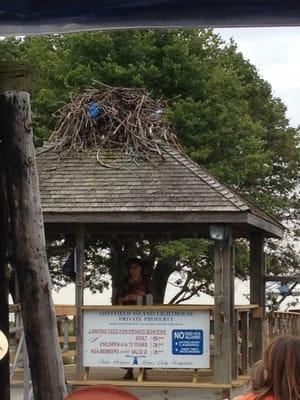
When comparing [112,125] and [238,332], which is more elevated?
[112,125]

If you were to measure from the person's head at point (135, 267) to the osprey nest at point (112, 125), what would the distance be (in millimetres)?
2016

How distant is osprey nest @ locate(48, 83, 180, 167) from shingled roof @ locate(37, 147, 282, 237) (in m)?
0.15

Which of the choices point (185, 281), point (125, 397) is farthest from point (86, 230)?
point (185, 281)

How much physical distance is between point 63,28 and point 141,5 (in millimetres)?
324

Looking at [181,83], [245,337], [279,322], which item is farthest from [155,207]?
[181,83]

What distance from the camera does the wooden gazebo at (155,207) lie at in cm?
1434

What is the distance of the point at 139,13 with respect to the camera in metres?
4.15

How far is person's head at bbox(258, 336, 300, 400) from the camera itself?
3.44 meters

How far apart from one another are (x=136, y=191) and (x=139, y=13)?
1086 centimetres

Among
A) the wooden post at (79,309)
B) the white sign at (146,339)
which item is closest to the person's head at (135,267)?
the white sign at (146,339)

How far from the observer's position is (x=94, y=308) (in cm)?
1462

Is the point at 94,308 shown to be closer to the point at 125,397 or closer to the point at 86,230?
the point at 86,230

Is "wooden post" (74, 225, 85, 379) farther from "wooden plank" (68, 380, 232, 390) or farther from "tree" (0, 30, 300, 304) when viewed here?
"tree" (0, 30, 300, 304)

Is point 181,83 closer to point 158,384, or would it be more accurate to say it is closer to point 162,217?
point 162,217
